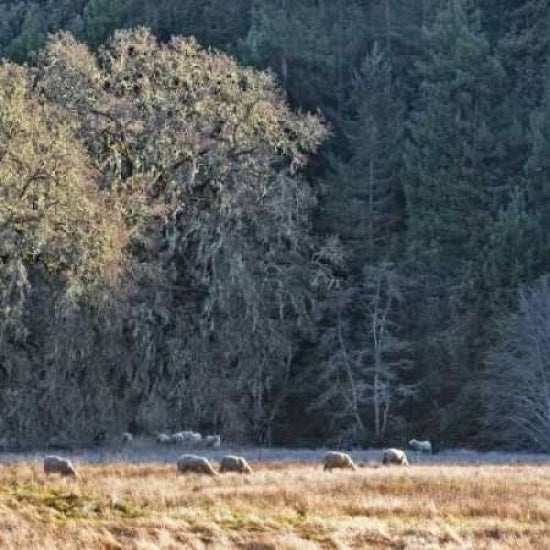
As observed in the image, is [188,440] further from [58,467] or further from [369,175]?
[369,175]

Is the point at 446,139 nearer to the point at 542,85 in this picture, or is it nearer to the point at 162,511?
the point at 542,85

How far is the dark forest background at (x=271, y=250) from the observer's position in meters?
35.3

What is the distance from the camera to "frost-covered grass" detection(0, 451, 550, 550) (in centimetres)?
1357

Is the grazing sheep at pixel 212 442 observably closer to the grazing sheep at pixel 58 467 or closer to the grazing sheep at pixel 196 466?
the grazing sheep at pixel 196 466

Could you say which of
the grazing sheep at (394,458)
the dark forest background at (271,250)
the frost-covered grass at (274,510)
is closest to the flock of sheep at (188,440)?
the dark forest background at (271,250)

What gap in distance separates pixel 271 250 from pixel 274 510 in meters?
23.6

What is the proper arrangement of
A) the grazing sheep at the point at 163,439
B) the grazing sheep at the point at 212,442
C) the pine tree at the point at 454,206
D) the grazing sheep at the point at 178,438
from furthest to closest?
the pine tree at the point at 454,206
the grazing sheep at the point at 163,439
the grazing sheep at the point at 178,438
the grazing sheep at the point at 212,442

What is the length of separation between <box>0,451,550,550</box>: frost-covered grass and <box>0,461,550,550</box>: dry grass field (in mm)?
21

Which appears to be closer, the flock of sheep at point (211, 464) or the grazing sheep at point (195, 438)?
the flock of sheep at point (211, 464)

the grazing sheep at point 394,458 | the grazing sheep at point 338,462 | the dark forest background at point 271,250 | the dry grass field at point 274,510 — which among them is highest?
the dark forest background at point 271,250

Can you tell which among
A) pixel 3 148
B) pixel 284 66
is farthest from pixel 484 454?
pixel 284 66

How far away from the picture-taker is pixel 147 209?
36594 millimetres

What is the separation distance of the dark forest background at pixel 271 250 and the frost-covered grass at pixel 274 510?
13.1 metres

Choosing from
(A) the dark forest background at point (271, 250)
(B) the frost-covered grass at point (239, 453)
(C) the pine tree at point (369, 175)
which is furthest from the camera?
(C) the pine tree at point (369, 175)
